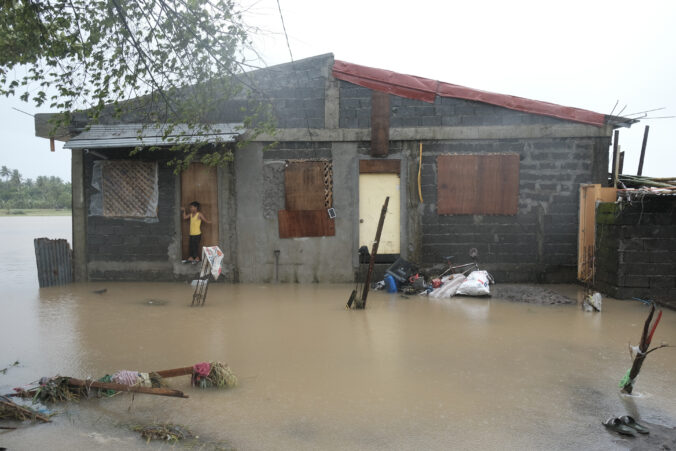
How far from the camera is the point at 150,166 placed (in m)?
10.8

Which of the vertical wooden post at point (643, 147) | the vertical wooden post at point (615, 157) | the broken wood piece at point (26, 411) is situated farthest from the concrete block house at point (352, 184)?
the broken wood piece at point (26, 411)

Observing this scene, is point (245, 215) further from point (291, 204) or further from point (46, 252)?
point (46, 252)

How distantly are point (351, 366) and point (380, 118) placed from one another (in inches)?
251

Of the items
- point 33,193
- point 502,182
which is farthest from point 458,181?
point 33,193

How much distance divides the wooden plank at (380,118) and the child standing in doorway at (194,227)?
3.96 m

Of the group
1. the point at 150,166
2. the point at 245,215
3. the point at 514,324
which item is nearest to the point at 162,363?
the point at 514,324

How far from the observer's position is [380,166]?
1059 cm

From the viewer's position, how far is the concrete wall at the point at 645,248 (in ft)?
27.4

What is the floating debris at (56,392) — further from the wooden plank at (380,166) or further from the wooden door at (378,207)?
the wooden plank at (380,166)

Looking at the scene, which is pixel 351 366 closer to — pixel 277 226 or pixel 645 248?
pixel 277 226

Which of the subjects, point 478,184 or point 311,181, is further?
point 311,181

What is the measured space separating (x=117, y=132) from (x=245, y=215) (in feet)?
10.2

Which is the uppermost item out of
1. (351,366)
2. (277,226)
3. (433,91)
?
(433,91)

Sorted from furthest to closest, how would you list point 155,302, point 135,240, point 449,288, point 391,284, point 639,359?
1. point 135,240
2. point 391,284
3. point 449,288
4. point 155,302
5. point 639,359
